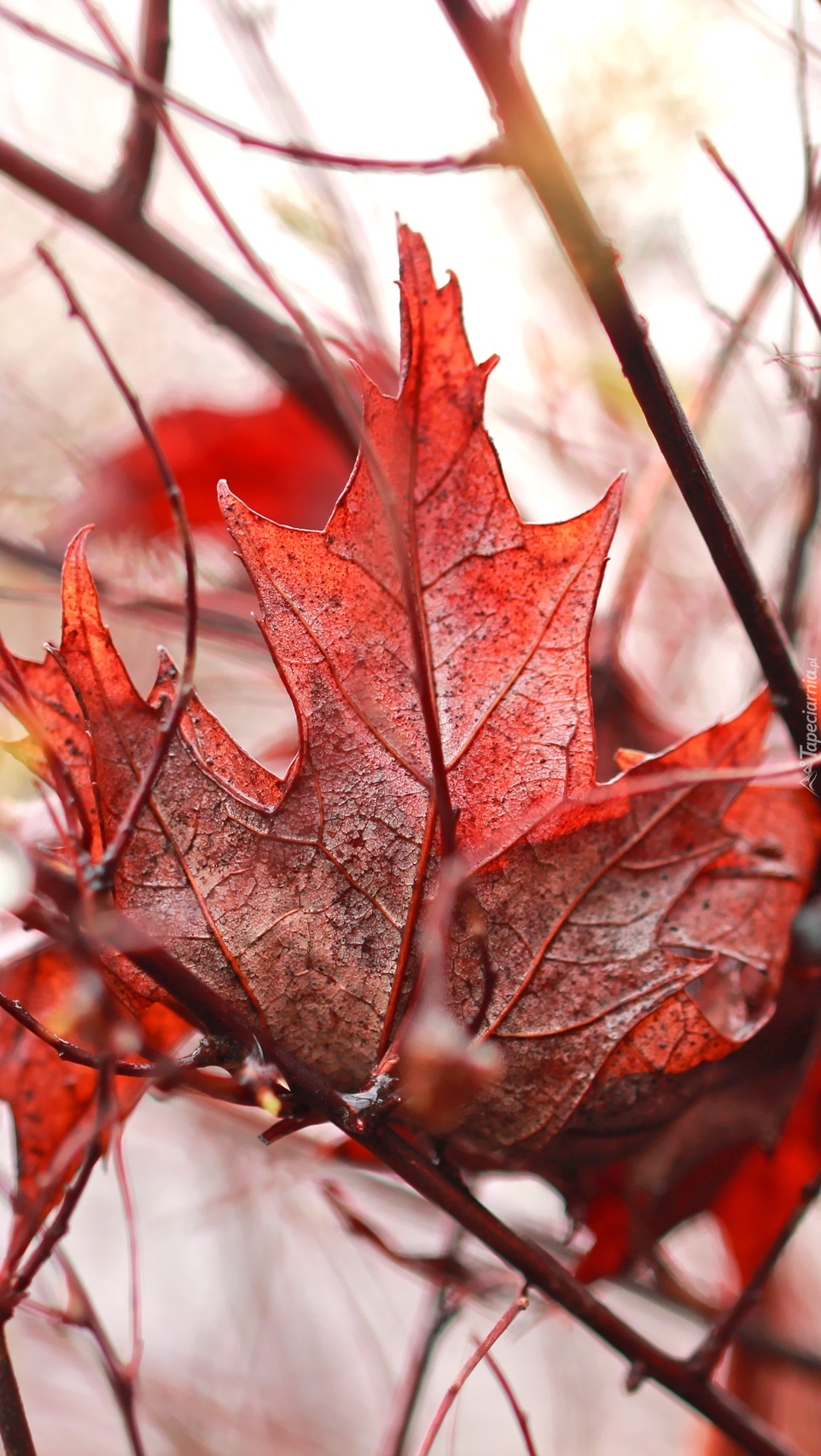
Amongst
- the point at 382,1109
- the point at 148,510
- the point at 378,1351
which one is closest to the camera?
the point at 382,1109

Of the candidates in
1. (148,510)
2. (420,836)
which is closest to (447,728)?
(420,836)

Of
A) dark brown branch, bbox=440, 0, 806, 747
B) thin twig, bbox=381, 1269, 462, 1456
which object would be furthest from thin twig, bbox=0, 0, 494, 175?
thin twig, bbox=381, 1269, 462, 1456

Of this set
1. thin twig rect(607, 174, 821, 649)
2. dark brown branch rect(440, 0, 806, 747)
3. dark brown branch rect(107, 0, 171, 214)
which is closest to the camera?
dark brown branch rect(440, 0, 806, 747)

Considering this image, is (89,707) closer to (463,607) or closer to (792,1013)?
(463,607)

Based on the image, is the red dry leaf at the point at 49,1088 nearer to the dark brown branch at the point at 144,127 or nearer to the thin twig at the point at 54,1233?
the thin twig at the point at 54,1233

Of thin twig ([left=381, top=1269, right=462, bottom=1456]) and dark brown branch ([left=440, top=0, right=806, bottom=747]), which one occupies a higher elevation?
dark brown branch ([left=440, top=0, right=806, bottom=747])

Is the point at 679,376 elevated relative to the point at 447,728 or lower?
elevated

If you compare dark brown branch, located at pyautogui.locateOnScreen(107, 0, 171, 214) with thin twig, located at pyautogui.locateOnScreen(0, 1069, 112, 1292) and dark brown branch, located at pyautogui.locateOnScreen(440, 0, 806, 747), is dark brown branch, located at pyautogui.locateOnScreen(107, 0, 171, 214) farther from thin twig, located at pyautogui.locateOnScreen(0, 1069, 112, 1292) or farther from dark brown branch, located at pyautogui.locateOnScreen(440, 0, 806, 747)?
thin twig, located at pyautogui.locateOnScreen(0, 1069, 112, 1292)
